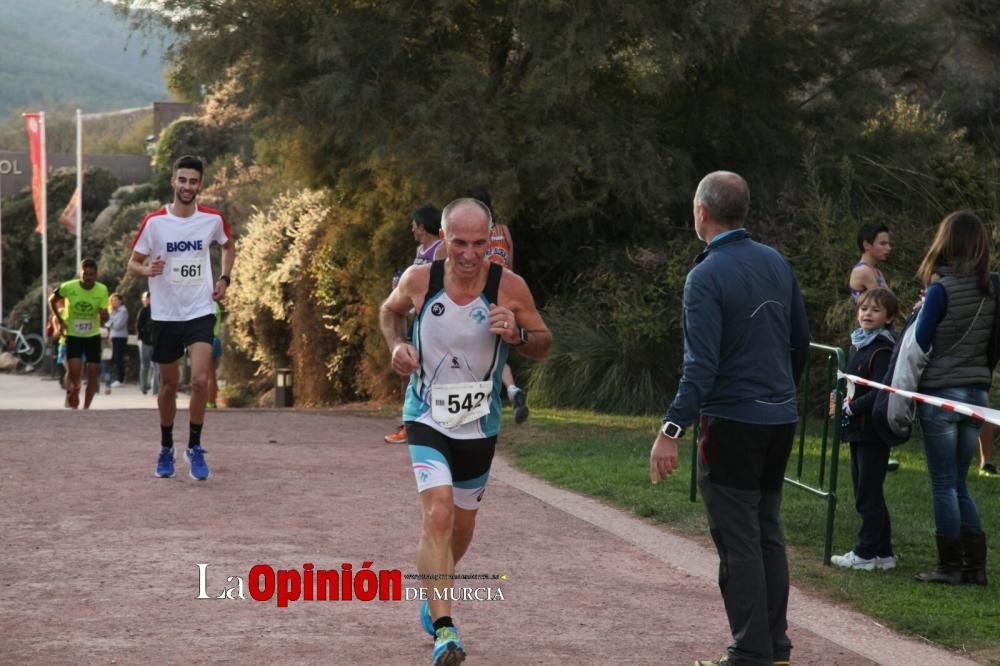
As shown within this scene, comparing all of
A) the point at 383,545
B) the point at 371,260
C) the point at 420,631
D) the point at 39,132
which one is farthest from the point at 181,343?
the point at 39,132

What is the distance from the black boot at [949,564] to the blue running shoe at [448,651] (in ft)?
10.4

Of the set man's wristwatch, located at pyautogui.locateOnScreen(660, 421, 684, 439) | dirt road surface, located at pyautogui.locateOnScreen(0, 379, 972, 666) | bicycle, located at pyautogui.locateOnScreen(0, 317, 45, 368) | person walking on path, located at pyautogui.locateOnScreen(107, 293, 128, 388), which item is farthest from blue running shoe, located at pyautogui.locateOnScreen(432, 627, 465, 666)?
bicycle, located at pyautogui.locateOnScreen(0, 317, 45, 368)

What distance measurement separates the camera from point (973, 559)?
7469 mm

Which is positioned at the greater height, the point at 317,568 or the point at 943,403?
the point at 943,403

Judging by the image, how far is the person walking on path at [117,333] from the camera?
28.5 metres

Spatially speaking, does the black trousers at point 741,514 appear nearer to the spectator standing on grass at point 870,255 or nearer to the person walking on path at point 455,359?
the person walking on path at point 455,359

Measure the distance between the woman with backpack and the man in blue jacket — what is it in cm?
196

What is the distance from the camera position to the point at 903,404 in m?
7.29

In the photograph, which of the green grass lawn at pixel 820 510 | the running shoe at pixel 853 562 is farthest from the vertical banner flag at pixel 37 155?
the running shoe at pixel 853 562

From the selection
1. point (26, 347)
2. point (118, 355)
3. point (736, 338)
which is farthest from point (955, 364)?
point (26, 347)

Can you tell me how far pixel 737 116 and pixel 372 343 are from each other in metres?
6.21

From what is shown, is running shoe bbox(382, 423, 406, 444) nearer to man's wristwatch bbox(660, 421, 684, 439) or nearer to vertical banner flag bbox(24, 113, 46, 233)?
man's wristwatch bbox(660, 421, 684, 439)

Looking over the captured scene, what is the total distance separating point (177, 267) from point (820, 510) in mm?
Answer: 4697

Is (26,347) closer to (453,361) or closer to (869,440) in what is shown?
(869,440)
